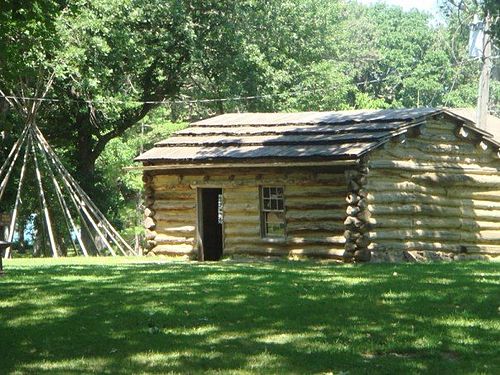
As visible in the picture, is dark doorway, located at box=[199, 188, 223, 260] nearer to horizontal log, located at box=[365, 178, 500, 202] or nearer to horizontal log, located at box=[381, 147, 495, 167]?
horizontal log, located at box=[365, 178, 500, 202]

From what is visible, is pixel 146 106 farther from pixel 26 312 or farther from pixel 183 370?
pixel 183 370

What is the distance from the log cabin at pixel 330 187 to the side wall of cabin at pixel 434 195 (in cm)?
3

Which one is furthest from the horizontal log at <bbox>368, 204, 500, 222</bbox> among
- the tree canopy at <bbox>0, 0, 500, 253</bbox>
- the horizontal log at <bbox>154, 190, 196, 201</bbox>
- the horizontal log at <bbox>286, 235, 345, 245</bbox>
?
the horizontal log at <bbox>154, 190, 196, 201</bbox>

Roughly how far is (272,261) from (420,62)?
6251 centimetres

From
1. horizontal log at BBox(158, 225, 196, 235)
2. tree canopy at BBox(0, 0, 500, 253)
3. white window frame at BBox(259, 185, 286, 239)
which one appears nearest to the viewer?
white window frame at BBox(259, 185, 286, 239)

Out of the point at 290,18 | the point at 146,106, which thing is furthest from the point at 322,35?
the point at 146,106

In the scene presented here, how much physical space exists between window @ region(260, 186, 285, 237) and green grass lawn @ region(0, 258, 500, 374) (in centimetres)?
877

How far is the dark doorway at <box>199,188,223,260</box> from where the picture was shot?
30.5 m

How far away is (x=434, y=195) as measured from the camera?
96.1ft

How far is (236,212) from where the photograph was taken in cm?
2925

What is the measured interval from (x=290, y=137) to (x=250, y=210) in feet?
7.41

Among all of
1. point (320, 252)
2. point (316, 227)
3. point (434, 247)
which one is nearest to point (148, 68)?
point (316, 227)

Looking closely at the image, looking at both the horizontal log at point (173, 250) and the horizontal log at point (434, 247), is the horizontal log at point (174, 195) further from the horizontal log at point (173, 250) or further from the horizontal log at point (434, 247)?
the horizontal log at point (434, 247)

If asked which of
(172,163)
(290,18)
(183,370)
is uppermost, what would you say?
(290,18)
